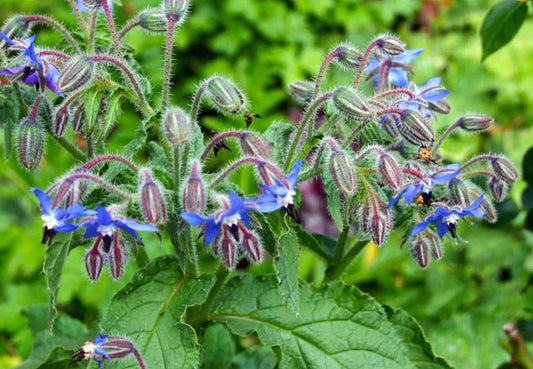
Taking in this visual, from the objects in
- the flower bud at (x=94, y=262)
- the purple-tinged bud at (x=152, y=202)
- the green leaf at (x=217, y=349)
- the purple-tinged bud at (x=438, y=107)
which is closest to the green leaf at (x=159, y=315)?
the flower bud at (x=94, y=262)

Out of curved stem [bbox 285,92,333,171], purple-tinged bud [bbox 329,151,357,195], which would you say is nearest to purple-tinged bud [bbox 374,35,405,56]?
curved stem [bbox 285,92,333,171]

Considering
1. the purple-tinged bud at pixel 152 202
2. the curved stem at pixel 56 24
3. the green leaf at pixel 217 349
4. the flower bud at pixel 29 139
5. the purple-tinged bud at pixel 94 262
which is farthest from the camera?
the green leaf at pixel 217 349

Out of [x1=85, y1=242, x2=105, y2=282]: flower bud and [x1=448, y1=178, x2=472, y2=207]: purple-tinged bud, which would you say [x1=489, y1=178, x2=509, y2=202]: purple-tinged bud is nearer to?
[x1=448, y1=178, x2=472, y2=207]: purple-tinged bud

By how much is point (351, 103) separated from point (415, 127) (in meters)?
0.14

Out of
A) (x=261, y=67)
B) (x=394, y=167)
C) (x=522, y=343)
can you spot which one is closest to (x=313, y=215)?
(x=261, y=67)

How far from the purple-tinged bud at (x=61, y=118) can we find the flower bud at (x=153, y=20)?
0.31 m

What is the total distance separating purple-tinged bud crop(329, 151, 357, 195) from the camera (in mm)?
1393

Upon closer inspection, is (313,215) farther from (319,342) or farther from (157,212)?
(157,212)

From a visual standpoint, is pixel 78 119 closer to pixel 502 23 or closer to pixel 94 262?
pixel 94 262

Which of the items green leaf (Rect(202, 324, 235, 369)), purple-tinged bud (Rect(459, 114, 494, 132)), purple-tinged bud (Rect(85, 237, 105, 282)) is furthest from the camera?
green leaf (Rect(202, 324, 235, 369))

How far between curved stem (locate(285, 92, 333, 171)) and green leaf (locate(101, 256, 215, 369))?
293 millimetres

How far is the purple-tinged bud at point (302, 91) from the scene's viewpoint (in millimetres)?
1734

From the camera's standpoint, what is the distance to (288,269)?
139 cm

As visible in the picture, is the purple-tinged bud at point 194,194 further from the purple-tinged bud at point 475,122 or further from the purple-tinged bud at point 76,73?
the purple-tinged bud at point 475,122
